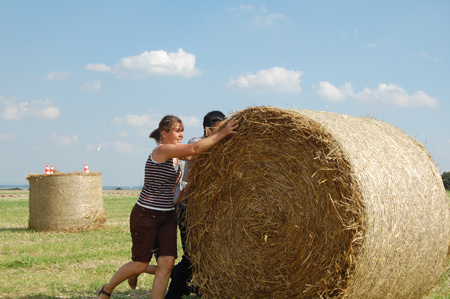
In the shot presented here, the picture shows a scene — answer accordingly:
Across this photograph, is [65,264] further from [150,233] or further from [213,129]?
[213,129]

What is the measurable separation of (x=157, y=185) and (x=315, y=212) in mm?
1642

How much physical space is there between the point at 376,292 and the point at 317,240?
738 millimetres

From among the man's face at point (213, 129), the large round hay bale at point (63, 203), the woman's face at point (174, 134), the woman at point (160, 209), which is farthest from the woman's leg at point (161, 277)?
the large round hay bale at point (63, 203)

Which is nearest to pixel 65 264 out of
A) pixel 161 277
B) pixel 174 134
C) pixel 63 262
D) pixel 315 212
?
pixel 63 262

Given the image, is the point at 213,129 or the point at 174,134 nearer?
the point at 174,134

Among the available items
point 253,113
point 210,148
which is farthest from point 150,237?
point 253,113

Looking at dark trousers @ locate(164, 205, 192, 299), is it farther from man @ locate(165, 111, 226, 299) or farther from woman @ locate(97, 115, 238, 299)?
woman @ locate(97, 115, 238, 299)

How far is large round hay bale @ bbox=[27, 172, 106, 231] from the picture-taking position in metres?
12.1

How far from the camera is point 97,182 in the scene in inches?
504

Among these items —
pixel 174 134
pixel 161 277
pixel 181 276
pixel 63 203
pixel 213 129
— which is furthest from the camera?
pixel 63 203

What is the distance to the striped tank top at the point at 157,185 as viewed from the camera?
5.09 metres

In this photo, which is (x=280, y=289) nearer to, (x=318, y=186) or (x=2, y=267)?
(x=318, y=186)

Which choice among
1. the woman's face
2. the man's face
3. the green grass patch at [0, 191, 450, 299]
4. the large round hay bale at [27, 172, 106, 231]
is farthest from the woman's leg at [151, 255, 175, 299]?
the large round hay bale at [27, 172, 106, 231]

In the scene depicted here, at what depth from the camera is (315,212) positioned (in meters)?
4.61
